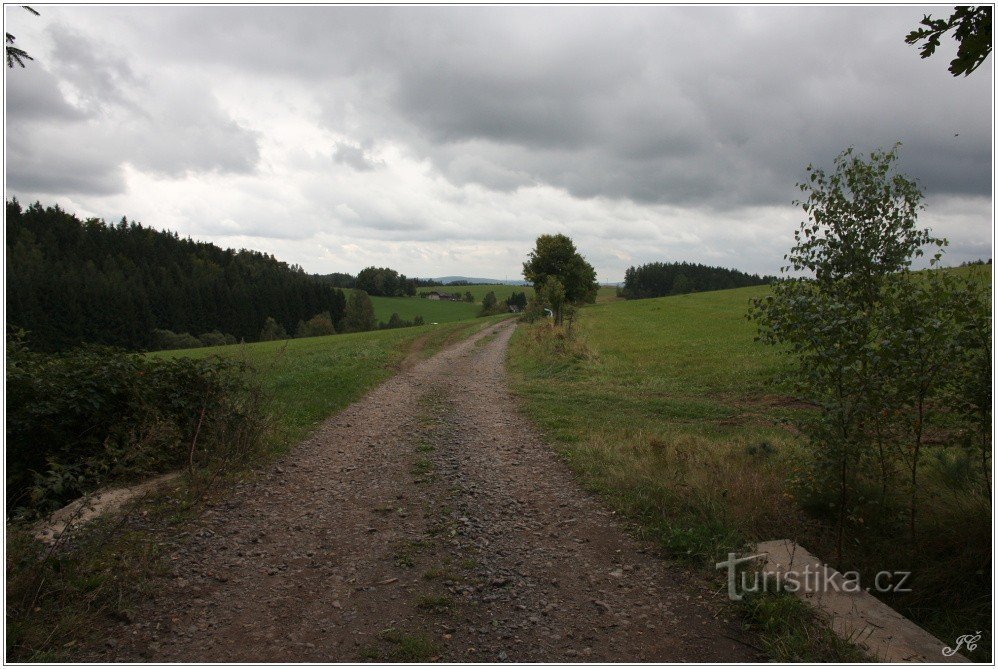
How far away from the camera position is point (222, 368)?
908 cm

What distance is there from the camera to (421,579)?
544 centimetres

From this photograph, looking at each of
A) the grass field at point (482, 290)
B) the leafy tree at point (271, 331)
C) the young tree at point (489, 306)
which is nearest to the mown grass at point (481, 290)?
the grass field at point (482, 290)

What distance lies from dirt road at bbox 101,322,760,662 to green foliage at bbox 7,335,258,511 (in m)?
1.38

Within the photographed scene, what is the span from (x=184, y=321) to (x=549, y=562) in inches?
3470

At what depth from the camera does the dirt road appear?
4422mm

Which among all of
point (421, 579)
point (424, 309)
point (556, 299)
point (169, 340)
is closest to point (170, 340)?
point (169, 340)

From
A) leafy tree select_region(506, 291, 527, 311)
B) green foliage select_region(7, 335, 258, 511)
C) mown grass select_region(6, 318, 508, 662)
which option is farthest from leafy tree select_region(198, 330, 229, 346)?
mown grass select_region(6, 318, 508, 662)

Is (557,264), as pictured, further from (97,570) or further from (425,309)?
(425,309)

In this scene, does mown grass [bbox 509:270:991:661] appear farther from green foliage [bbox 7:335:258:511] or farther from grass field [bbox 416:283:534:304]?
grass field [bbox 416:283:534:304]

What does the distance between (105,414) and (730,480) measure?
9210mm

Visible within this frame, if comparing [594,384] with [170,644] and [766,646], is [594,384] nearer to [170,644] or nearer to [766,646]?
[766,646]

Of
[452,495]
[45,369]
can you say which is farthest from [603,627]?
[45,369]

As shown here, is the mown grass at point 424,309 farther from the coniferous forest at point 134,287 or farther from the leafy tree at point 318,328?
the leafy tree at point 318,328

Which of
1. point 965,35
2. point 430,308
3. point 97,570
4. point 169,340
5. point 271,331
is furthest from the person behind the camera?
point 430,308
